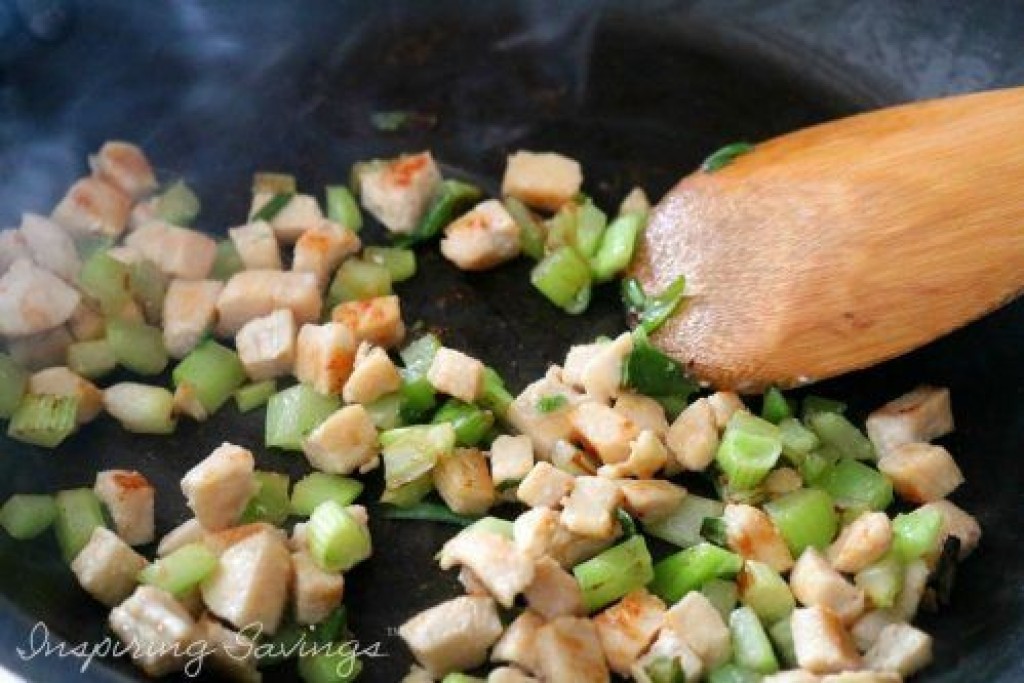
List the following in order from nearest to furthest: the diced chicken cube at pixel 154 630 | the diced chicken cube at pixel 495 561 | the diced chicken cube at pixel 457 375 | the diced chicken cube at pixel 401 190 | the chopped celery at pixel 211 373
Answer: the diced chicken cube at pixel 154 630, the diced chicken cube at pixel 495 561, the diced chicken cube at pixel 457 375, the chopped celery at pixel 211 373, the diced chicken cube at pixel 401 190

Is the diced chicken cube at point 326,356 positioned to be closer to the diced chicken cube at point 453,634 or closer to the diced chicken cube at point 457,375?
the diced chicken cube at point 457,375

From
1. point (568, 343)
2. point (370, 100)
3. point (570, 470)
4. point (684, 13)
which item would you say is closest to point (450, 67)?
point (370, 100)

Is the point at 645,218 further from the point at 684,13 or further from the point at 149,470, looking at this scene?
the point at 149,470

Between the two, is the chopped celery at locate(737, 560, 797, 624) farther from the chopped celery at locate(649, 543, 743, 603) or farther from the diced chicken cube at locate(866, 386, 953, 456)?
the diced chicken cube at locate(866, 386, 953, 456)

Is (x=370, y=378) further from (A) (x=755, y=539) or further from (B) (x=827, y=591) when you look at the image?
(B) (x=827, y=591)

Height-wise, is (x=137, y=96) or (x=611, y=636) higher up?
(x=137, y=96)

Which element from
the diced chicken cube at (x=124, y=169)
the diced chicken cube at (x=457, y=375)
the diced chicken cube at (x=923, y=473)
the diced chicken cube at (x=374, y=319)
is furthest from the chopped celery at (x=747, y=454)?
the diced chicken cube at (x=124, y=169)
